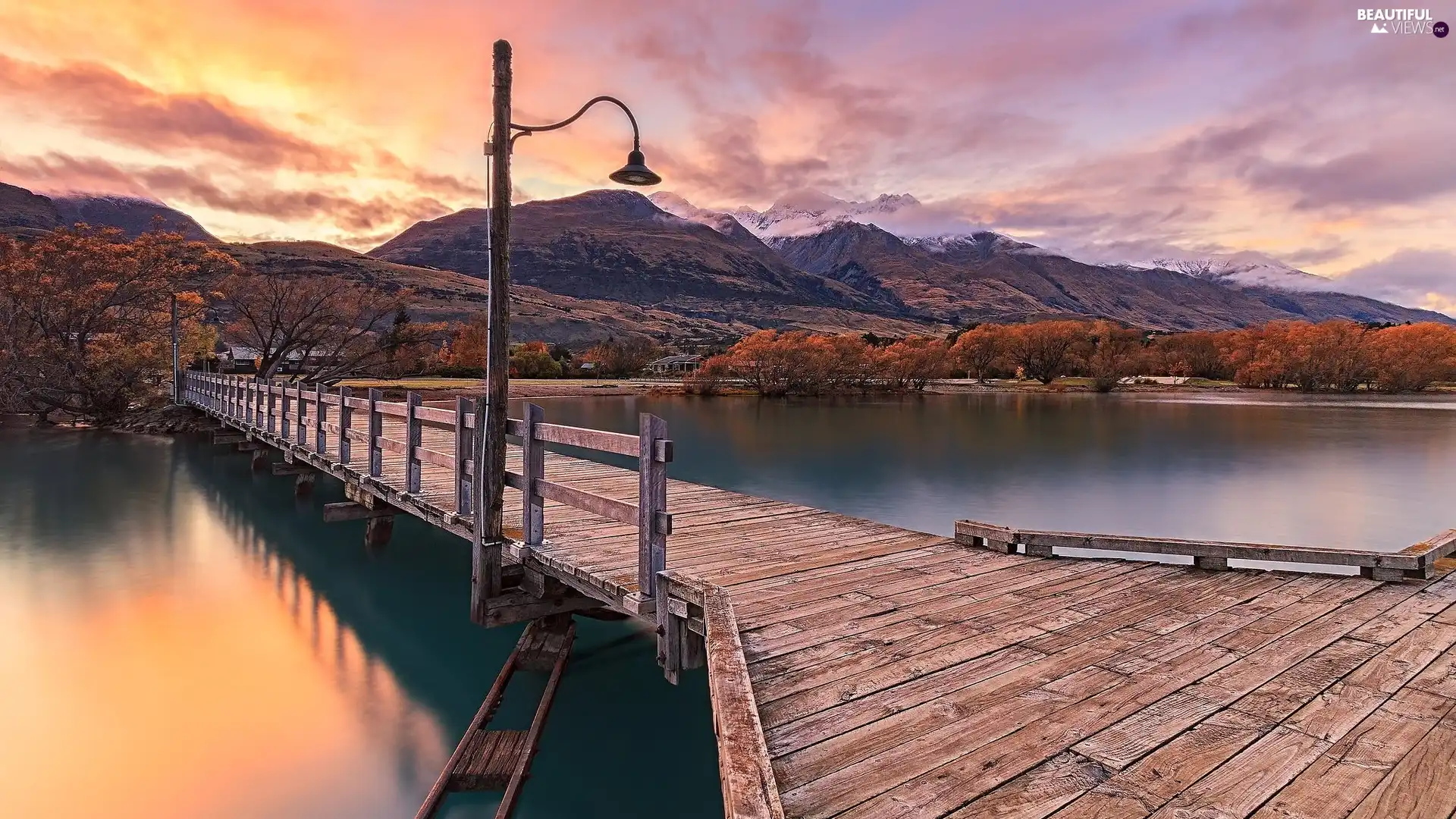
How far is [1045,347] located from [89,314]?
314 ft

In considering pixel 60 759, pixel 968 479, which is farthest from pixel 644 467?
pixel 968 479

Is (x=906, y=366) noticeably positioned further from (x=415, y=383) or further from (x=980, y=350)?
(x=415, y=383)

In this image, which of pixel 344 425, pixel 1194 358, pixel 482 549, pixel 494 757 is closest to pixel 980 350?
pixel 1194 358

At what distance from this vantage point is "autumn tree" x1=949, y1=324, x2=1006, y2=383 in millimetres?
98500

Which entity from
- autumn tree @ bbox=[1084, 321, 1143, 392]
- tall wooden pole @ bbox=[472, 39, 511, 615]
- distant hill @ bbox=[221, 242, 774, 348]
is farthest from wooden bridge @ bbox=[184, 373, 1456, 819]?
distant hill @ bbox=[221, 242, 774, 348]

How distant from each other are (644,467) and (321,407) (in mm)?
11106

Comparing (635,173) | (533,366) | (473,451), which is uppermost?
(635,173)

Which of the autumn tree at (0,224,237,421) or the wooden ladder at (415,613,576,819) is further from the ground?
the autumn tree at (0,224,237,421)

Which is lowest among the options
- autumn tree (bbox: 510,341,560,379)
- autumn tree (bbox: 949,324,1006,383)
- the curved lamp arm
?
autumn tree (bbox: 510,341,560,379)

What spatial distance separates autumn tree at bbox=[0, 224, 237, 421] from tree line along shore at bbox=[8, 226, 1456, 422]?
3.0 inches

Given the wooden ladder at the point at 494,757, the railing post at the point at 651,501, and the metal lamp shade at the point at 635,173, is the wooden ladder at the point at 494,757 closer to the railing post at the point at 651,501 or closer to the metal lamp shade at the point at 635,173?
the railing post at the point at 651,501

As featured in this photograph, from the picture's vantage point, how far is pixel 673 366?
100312 millimetres

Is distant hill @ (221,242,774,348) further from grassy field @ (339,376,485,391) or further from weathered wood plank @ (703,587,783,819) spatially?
weathered wood plank @ (703,587,783,819)

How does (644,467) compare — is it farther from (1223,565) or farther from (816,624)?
(1223,565)
